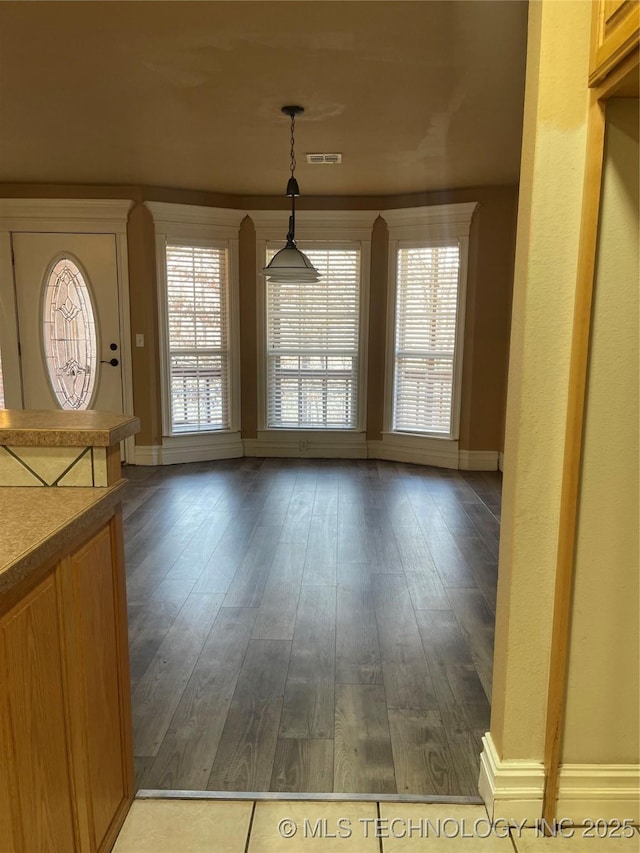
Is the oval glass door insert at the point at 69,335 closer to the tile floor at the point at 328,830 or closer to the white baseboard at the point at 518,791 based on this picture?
the tile floor at the point at 328,830

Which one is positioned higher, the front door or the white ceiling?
the white ceiling

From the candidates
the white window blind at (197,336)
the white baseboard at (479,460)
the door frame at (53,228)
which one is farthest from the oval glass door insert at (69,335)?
the white baseboard at (479,460)

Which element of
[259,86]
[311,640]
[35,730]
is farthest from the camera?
[259,86]

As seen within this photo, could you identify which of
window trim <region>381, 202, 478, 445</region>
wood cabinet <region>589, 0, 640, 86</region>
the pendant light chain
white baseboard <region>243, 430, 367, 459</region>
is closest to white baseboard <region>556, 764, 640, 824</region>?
wood cabinet <region>589, 0, 640, 86</region>

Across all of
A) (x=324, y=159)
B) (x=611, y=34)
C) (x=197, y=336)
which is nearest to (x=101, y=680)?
(x=611, y=34)

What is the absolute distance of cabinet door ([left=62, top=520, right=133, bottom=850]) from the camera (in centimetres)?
127

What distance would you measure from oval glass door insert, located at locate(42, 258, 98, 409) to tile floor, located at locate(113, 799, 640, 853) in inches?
173

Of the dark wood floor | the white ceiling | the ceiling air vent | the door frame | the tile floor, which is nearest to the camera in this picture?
the tile floor

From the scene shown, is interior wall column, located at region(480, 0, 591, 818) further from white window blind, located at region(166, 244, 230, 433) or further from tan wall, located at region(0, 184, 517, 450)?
white window blind, located at region(166, 244, 230, 433)

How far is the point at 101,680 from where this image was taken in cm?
140

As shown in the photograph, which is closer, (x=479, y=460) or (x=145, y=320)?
(x=145, y=320)

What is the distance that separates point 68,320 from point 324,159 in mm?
2876

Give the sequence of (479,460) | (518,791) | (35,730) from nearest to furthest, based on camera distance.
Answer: (35,730) < (518,791) < (479,460)

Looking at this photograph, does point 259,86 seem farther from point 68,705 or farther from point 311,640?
point 68,705
